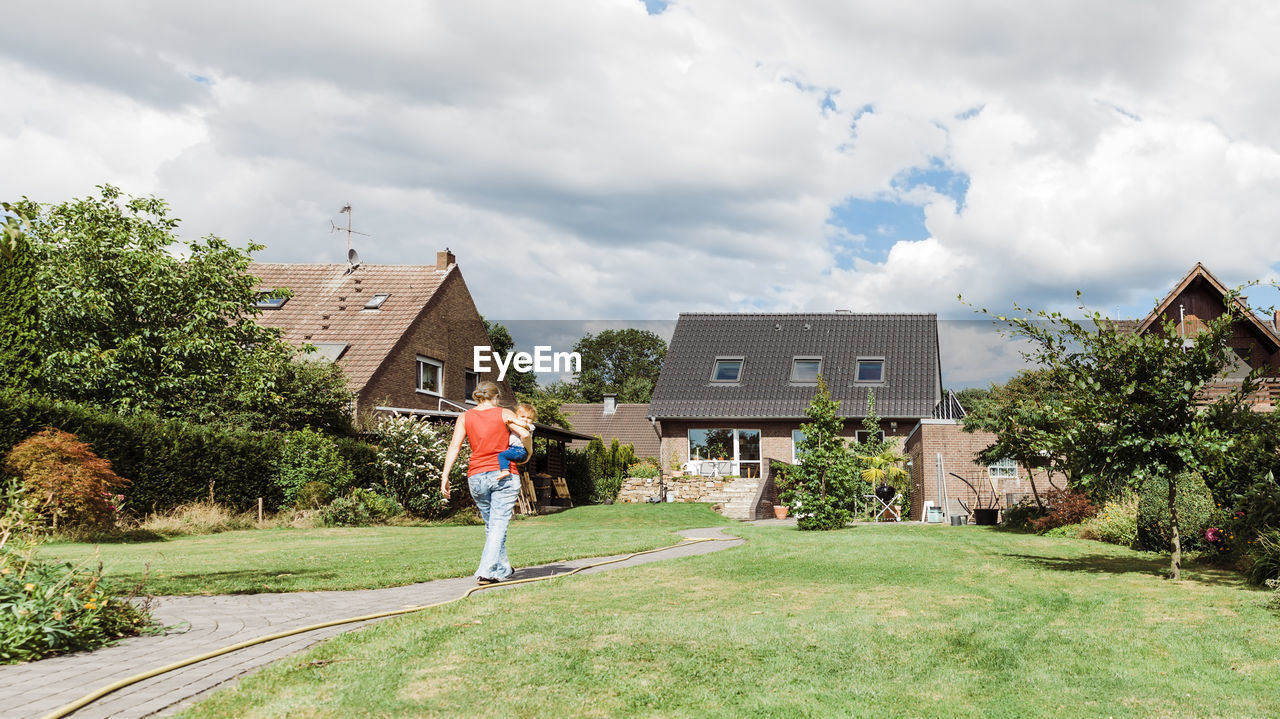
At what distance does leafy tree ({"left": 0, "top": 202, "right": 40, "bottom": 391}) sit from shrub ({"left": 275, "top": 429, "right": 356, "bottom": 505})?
5.25m

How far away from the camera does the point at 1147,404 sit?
375 inches

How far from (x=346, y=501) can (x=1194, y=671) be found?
1788 centimetres

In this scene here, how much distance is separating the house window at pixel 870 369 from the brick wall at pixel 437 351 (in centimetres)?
1459

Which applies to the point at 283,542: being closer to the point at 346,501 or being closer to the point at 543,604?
the point at 346,501

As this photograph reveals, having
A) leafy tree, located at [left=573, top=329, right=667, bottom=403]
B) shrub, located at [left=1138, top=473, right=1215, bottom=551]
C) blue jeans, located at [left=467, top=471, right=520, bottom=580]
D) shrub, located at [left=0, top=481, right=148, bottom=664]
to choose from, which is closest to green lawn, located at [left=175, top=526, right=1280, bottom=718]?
blue jeans, located at [left=467, top=471, right=520, bottom=580]

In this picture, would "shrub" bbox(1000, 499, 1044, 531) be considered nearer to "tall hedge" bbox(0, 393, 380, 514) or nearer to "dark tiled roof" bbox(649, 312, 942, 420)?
"dark tiled roof" bbox(649, 312, 942, 420)

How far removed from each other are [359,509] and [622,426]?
1382 inches

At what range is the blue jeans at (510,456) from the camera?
874 centimetres

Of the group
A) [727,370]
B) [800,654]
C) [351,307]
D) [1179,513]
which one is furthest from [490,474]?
[727,370]

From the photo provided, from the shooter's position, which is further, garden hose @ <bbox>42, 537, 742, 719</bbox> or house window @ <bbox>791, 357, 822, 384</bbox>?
house window @ <bbox>791, 357, 822, 384</bbox>

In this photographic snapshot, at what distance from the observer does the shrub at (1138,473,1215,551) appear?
1151cm

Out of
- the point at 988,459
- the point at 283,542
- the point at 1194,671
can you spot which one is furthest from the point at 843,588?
the point at 988,459

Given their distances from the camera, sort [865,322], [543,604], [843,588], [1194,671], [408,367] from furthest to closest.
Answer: [865,322], [408,367], [843,588], [543,604], [1194,671]

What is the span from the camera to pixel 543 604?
6.83m
